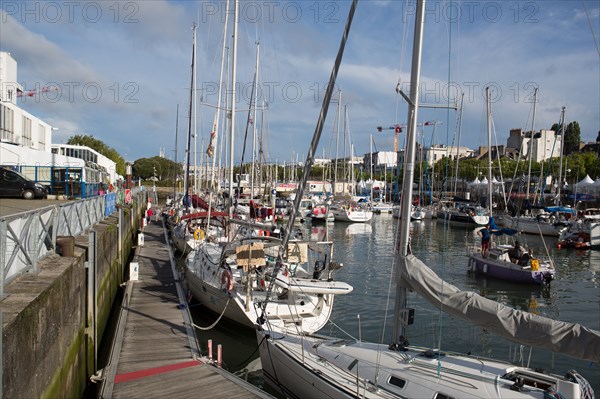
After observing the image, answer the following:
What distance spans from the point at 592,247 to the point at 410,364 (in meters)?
43.0

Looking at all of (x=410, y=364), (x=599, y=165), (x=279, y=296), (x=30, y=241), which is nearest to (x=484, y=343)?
(x=279, y=296)

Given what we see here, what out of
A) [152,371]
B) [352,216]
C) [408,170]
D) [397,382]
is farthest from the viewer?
[352,216]

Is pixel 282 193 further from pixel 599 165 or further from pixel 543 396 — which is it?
pixel 543 396

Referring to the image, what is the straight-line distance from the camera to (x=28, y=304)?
27.0 feet

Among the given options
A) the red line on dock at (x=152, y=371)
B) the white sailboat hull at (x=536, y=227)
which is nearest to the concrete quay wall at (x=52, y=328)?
the red line on dock at (x=152, y=371)

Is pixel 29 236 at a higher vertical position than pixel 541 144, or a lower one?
lower

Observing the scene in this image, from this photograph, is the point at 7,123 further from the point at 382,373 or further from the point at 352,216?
the point at 382,373

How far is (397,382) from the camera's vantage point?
9.34 m

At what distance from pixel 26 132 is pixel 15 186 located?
87.4 feet

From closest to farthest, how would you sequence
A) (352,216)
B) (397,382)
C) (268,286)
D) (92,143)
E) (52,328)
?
(397,382), (52,328), (268,286), (352,216), (92,143)

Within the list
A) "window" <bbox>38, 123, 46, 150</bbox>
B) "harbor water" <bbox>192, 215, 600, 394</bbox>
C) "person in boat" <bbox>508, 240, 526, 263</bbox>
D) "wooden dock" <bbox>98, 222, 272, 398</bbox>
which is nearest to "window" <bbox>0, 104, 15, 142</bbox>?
"window" <bbox>38, 123, 46, 150</bbox>

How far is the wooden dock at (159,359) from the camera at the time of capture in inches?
404

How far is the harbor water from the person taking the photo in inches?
612

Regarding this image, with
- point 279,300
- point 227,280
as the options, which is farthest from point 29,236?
Answer: point 279,300
